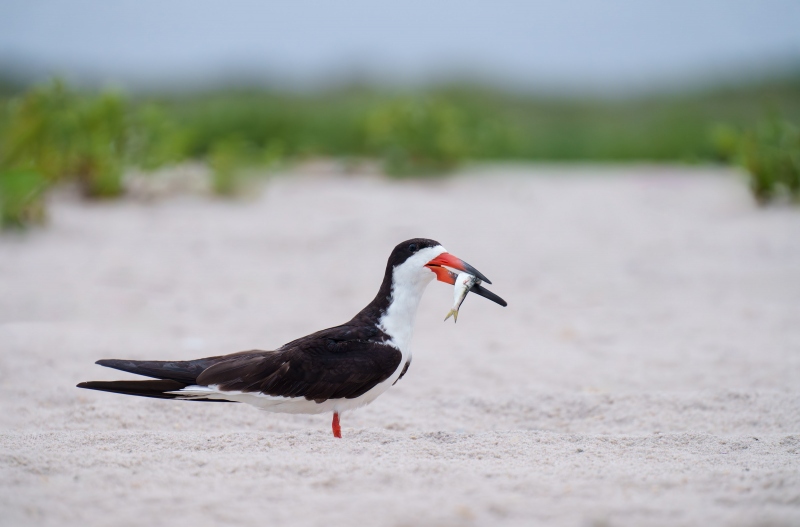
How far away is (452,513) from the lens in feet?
7.96

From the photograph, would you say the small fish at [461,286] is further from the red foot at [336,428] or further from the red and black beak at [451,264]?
the red foot at [336,428]

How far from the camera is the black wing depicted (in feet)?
11.1

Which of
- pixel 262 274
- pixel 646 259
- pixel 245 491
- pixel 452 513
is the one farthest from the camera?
pixel 646 259

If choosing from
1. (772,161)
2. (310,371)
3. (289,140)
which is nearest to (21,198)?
(310,371)

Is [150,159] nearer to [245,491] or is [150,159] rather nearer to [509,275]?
[509,275]

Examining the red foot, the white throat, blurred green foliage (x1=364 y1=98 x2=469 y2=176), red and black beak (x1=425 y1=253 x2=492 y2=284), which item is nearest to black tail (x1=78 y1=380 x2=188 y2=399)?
the red foot

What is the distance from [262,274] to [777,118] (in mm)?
5147

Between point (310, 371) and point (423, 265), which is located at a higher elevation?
point (423, 265)

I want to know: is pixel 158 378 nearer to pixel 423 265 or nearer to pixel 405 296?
pixel 405 296

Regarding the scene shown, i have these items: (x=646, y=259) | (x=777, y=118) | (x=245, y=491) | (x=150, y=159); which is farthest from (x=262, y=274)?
(x=777, y=118)

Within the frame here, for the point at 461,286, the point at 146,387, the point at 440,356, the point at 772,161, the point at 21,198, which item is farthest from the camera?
the point at 772,161

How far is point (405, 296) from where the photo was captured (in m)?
3.65

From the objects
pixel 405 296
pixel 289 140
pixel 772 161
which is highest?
pixel 289 140

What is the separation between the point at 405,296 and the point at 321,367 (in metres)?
0.47
